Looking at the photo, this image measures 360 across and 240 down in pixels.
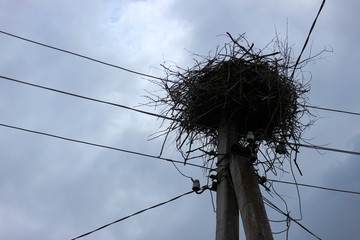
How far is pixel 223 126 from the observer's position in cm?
411

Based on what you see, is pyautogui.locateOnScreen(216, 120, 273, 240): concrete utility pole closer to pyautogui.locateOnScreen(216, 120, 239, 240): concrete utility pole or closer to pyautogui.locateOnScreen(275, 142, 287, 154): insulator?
pyautogui.locateOnScreen(216, 120, 239, 240): concrete utility pole

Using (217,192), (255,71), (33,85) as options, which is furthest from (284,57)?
(33,85)

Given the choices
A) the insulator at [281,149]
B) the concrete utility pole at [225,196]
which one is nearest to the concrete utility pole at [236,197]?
the concrete utility pole at [225,196]

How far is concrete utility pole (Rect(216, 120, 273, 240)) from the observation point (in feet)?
9.98

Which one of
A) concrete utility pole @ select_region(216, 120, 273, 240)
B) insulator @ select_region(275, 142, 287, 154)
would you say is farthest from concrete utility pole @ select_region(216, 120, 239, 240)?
insulator @ select_region(275, 142, 287, 154)

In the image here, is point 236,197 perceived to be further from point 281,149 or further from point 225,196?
point 281,149

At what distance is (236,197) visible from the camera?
137 inches

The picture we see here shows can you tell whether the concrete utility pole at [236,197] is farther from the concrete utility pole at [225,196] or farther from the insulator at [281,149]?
the insulator at [281,149]

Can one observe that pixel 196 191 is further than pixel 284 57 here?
No

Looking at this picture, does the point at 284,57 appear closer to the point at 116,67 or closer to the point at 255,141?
the point at 255,141

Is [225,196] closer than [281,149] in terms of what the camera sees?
Yes

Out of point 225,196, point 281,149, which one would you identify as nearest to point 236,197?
point 225,196

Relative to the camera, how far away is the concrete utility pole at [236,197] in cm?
304

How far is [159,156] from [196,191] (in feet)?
2.28
